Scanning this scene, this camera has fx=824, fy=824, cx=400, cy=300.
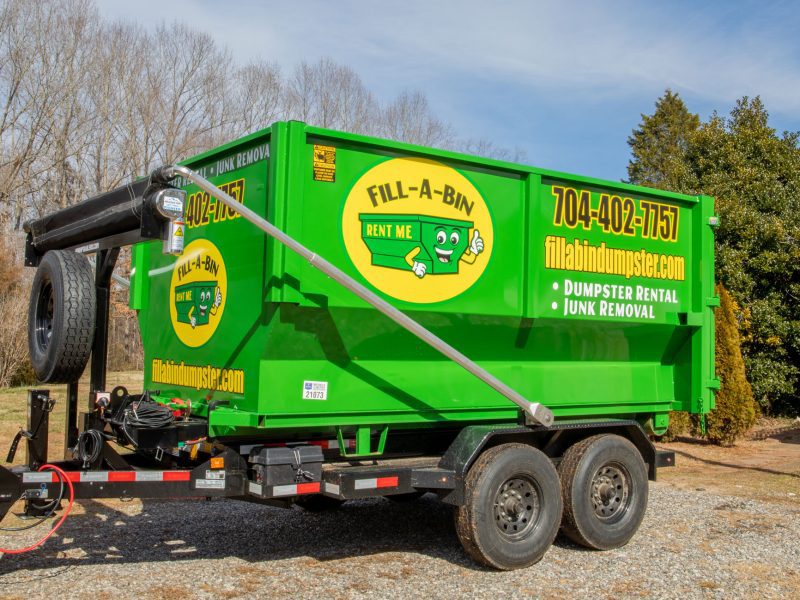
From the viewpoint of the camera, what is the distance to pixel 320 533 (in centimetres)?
722

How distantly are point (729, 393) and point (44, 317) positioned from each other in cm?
1125

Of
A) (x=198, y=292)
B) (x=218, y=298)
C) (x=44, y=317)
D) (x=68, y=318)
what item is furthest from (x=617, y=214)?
(x=44, y=317)

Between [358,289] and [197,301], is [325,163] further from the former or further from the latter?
[197,301]

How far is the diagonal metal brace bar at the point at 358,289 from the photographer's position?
16.7 ft

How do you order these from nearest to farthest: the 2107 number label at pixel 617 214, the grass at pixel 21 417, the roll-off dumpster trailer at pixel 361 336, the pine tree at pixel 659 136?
the roll-off dumpster trailer at pixel 361 336, the 2107 number label at pixel 617 214, the grass at pixel 21 417, the pine tree at pixel 659 136

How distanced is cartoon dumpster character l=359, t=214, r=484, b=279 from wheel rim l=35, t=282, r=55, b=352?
92.8 inches

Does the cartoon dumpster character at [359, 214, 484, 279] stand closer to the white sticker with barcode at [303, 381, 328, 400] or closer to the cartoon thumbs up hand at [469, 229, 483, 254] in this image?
the cartoon thumbs up hand at [469, 229, 483, 254]

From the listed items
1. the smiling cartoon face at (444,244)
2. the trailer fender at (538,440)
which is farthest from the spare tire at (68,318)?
the trailer fender at (538,440)

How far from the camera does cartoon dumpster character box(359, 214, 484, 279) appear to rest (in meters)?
5.77

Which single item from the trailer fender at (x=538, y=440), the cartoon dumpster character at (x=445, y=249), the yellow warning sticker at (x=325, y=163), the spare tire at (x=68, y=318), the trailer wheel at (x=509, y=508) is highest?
the yellow warning sticker at (x=325, y=163)

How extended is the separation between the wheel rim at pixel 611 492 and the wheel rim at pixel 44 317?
14.4 feet

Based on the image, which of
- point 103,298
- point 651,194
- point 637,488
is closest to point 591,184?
point 651,194

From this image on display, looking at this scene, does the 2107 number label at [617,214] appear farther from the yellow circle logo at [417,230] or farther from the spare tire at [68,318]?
the spare tire at [68,318]

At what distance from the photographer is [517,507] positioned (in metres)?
6.21
